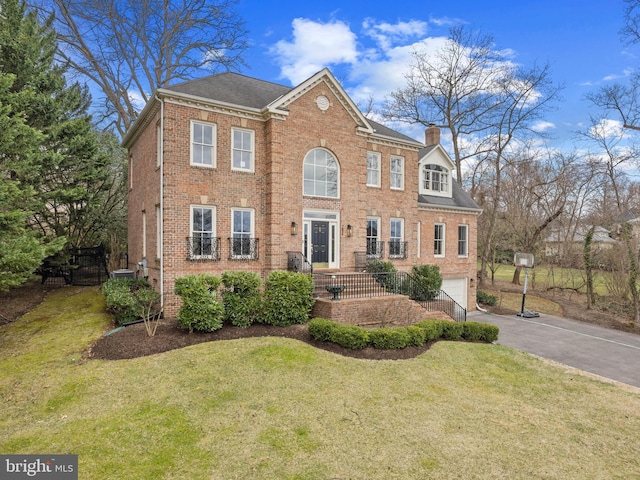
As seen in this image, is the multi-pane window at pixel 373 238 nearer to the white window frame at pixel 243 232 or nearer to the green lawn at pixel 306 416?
the white window frame at pixel 243 232

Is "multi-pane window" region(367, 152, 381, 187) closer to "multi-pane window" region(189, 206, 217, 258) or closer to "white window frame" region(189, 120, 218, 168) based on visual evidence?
"white window frame" region(189, 120, 218, 168)

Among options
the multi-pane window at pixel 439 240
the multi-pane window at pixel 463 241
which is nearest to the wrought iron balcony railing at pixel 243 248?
the multi-pane window at pixel 439 240

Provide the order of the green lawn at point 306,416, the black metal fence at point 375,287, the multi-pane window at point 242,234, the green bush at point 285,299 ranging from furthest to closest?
the multi-pane window at point 242,234
the black metal fence at point 375,287
the green bush at point 285,299
the green lawn at point 306,416

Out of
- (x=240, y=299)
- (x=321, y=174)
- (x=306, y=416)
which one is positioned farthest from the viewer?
(x=321, y=174)

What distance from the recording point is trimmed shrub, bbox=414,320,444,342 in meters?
10.6

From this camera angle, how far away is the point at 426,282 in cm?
1534

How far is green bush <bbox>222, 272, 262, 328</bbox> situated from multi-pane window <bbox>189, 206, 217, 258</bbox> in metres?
2.44

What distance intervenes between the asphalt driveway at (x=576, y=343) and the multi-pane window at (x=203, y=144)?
1279cm

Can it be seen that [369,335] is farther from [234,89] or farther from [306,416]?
[234,89]

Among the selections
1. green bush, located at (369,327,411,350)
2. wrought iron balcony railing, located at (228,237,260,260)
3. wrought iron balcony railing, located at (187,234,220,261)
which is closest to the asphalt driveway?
green bush, located at (369,327,411,350)

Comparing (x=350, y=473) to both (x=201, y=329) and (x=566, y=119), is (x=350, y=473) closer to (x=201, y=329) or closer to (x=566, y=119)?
(x=201, y=329)

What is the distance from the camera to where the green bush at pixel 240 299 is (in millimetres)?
10234

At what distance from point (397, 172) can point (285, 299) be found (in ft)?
32.4

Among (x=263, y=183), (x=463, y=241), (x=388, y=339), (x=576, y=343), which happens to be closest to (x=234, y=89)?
(x=263, y=183)
